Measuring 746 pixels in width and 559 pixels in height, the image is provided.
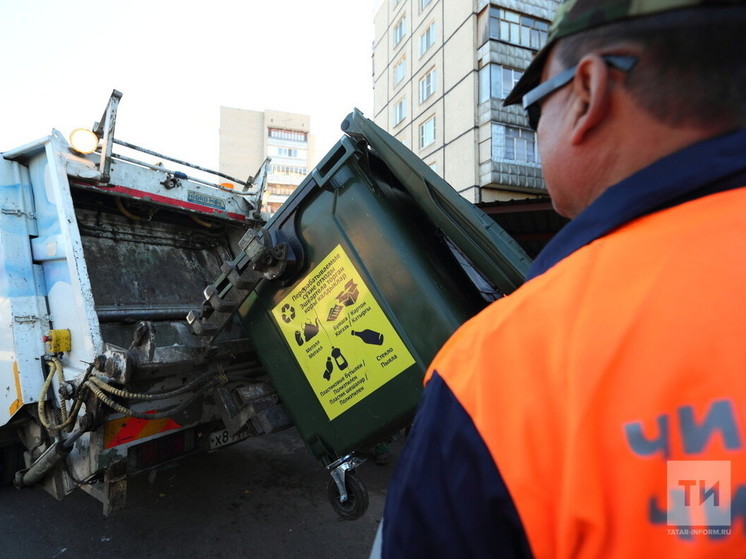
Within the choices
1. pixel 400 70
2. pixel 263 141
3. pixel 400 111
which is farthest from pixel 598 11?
pixel 263 141

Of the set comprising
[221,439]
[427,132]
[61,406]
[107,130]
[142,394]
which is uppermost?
[427,132]

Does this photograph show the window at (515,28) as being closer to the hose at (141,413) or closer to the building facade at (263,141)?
the hose at (141,413)

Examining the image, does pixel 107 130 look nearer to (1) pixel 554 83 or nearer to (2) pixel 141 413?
(2) pixel 141 413

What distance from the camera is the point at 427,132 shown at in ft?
60.1

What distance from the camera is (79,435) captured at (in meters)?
2.34

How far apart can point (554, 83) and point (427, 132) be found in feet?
61.0

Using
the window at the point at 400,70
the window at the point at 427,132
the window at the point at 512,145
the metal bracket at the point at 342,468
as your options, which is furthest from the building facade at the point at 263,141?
the metal bracket at the point at 342,468

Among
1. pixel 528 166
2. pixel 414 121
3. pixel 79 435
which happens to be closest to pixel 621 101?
pixel 79 435

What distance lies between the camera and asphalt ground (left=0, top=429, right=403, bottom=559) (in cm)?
265

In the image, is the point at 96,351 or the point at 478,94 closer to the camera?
the point at 96,351

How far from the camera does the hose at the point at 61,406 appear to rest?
2.34 m

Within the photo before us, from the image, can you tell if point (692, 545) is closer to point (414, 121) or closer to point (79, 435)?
point (79, 435)

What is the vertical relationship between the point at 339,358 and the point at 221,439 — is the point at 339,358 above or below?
above

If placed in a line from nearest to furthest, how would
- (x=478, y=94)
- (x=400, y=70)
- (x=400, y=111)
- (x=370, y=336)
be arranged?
(x=370, y=336), (x=478, y=94), (x=400, y=111), (x=400, y=70)
